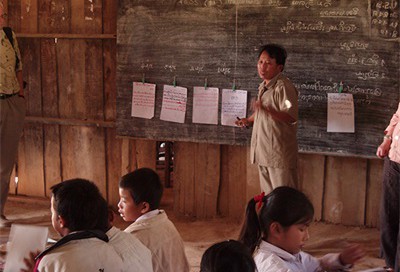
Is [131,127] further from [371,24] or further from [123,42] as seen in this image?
[371,24]

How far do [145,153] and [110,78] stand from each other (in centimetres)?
71

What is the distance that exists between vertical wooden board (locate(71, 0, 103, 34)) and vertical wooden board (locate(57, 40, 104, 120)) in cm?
11

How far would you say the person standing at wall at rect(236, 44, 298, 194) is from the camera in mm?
4051

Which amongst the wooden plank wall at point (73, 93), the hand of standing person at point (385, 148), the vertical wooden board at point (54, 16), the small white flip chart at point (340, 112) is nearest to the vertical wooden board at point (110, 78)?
the wooden plank wall at point (73, 93)

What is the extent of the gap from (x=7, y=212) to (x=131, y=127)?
137 centimetres

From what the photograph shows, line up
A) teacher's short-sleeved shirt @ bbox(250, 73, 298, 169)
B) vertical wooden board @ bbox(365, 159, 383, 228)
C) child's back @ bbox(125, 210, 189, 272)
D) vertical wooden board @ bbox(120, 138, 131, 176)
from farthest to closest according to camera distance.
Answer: vertical wooden board @ bbox(120, 138, 131, 176) → vertical wooden board @ bbox(365, 159, 383, 228) → teacher's short-sleeved shirt @ bbox(250, 73, 298, 169) → child's back @ bbox(125, 210, 189, 272)

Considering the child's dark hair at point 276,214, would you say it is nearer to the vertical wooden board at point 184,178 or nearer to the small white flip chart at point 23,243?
the small white flip chart at point 23,243

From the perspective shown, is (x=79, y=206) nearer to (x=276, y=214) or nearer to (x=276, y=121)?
(x=276, y=214)

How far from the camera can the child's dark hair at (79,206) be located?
2164 mm

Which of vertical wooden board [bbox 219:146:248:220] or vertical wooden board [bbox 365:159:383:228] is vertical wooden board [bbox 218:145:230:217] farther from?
vertical wooden board [bbox 365:159:383:228]

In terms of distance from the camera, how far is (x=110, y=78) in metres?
5.27

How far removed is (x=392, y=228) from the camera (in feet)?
12.3

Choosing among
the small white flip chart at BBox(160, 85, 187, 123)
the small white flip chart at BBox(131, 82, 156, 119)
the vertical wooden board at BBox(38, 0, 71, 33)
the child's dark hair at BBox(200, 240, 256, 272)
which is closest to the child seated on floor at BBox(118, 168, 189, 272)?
the child's dark hair at BBox(200, 240, 256, 272)

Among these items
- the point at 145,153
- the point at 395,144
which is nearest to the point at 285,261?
the point at 395,144
